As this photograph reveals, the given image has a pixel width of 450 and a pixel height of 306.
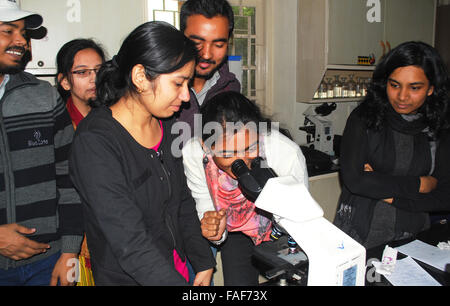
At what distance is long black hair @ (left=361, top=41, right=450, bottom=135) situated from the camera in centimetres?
166

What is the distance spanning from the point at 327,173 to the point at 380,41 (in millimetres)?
1487

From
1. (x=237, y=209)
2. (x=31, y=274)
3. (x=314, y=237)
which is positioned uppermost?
(x=314, y=237)

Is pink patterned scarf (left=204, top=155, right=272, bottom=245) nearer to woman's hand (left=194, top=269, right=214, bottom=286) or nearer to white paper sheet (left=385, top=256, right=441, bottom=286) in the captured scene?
woman's hand (left=194, top=269, right=214, bottom=286)

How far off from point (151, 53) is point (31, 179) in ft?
2.46

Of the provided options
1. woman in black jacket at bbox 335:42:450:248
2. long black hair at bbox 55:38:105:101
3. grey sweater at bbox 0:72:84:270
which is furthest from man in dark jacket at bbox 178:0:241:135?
woman in black jacket at bbox 335:42:450:248

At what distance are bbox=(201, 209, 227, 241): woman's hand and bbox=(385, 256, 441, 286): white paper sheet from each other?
2.03 feet

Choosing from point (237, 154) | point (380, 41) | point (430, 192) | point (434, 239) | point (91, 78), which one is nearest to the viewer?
point (237, 154)

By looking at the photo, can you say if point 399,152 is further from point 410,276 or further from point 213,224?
point 213,224

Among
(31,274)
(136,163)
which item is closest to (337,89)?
(136,163)

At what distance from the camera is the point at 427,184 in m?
1.64

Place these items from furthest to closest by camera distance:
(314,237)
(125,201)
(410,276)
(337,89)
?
1. (337,89)
2. (410,276)
3. (125,201)
4. (314,237)

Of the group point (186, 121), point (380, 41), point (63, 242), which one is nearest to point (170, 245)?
point (63, 242)

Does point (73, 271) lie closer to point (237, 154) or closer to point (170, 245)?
point (170, 245)

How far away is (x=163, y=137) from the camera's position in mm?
1203
